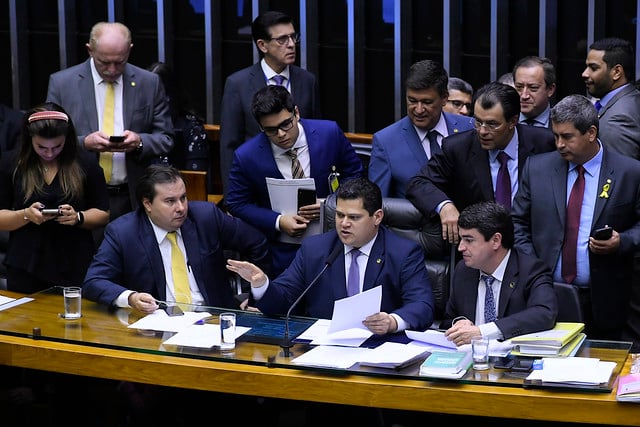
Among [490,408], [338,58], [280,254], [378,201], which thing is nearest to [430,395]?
[490,408]

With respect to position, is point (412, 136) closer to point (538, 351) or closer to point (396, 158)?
point (396, 158)

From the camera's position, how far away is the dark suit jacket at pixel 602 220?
4.78 metres

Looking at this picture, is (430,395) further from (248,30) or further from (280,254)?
(248,30)

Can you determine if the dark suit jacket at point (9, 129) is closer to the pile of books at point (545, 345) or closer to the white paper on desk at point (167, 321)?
the white paper on desk at point (167, 321)

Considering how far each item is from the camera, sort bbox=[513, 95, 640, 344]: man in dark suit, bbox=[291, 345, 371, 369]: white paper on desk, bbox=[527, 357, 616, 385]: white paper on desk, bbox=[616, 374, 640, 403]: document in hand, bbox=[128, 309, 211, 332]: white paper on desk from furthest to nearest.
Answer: bbox=[513, 95, 640, 344]: man in dark suit
bbox=[128, 309, 211, 332]: white paper on desk
bbox=[291, 345, 371, 369]: white paper on desk
bbox=[527, 357, 616, 385]: white paper on desk
bbox=[616, 374, 640, 403]: document in hand

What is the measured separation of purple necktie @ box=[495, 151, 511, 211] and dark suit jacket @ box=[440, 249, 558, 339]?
1.84ft

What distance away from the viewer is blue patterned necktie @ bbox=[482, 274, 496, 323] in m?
4.49

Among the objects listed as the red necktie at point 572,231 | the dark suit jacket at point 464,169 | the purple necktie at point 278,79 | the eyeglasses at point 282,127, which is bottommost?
the red necktie at point 572,231

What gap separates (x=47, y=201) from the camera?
5.30 metres

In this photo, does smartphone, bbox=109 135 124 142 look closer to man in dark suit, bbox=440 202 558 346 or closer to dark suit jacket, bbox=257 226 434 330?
dark suit jacket, bbox=257 226 434 330

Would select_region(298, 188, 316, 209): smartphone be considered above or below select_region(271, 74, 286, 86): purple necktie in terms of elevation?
below

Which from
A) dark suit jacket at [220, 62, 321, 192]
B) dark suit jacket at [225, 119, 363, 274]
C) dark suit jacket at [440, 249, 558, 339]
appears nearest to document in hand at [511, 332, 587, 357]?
dark suit jacket at [440, 249, 558, 339]

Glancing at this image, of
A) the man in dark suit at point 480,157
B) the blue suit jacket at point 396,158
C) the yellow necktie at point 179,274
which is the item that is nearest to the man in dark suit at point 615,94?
the man in dark suit at point 480,157

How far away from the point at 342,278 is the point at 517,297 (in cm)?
71
